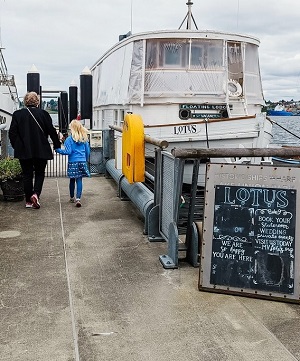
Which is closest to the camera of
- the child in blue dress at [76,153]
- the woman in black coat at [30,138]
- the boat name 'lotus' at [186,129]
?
the woman in black coat at [30,138]

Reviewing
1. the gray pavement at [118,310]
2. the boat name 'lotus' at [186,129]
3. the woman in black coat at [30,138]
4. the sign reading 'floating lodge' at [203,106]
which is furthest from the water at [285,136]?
the gray pavement at [118,310]

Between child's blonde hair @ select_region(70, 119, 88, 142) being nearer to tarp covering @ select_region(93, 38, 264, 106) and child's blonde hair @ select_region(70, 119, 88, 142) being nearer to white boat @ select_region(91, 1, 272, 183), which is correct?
white boat @ select_region(91, 1, 272, 183)

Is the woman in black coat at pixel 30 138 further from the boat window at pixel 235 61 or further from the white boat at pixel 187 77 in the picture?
the boat window at pixel 235 61

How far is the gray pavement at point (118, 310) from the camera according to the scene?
127 inches

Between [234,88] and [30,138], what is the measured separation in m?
7.01

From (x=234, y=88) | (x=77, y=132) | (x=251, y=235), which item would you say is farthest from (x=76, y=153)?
(x=234, y=88)

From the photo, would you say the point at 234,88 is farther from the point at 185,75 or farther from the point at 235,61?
the point at 185,75


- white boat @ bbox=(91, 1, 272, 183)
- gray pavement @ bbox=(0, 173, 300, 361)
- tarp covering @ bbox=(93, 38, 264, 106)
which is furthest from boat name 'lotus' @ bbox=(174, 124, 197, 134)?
gray pavement @ bbox=(0, 173, 300, 361)

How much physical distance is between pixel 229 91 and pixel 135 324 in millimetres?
9850

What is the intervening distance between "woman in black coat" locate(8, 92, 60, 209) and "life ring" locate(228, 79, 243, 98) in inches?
254

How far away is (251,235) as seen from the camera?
4.18m

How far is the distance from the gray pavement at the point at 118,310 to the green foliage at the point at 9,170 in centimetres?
197

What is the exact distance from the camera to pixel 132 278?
4.54 meters

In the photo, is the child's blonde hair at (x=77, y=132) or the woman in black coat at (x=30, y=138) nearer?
the woman in black coat at (x=30, y=138)
